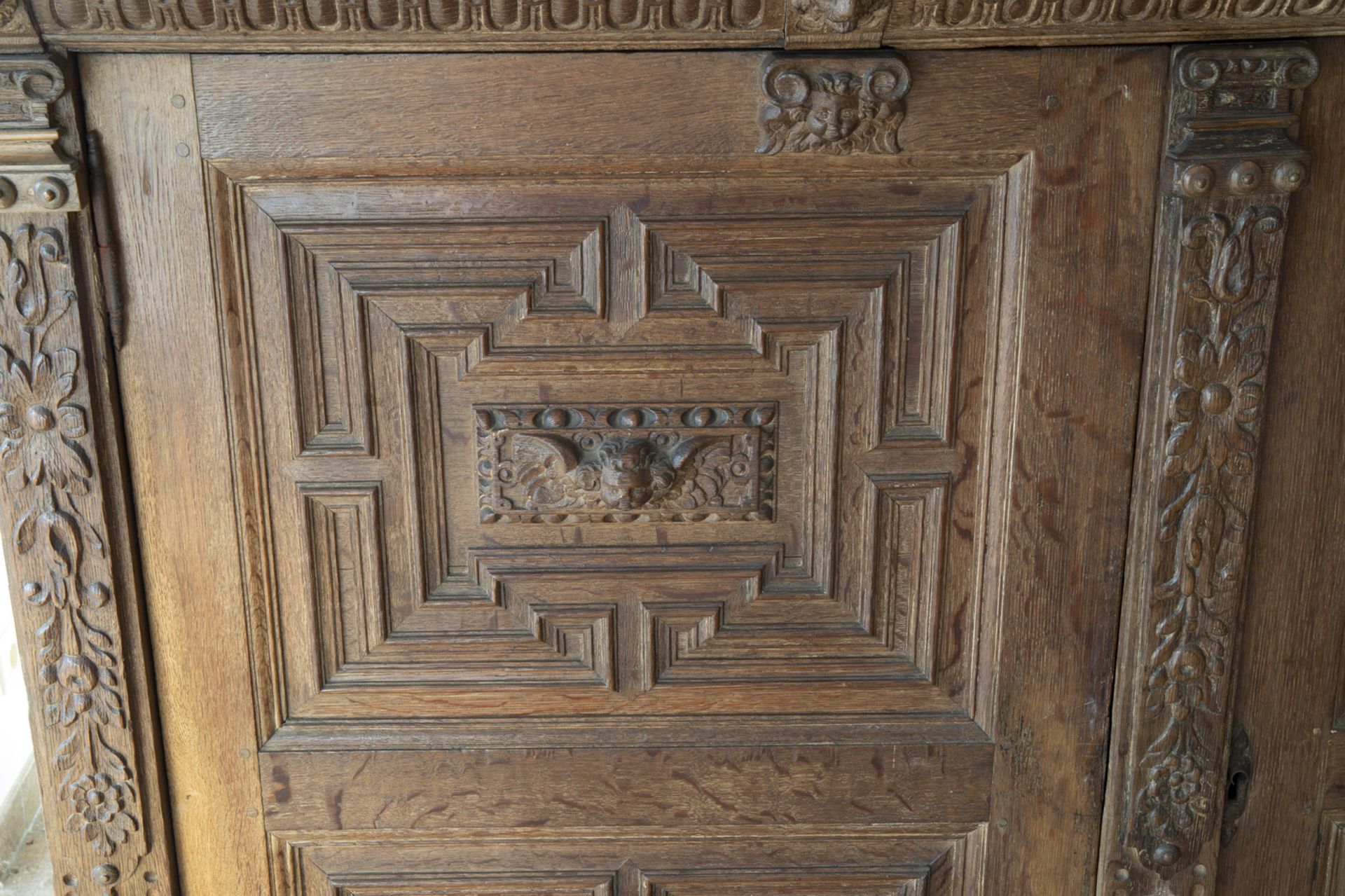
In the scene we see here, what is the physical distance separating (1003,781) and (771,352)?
52cm

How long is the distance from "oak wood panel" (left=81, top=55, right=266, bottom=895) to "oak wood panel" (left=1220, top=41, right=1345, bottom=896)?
1007 mm

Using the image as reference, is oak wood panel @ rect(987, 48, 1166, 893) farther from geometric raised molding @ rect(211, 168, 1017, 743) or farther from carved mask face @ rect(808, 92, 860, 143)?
carved mask face @ rect(808, 92, 860, 143)

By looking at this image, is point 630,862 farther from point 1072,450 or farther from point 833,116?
point 833,116

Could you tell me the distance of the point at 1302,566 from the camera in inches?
45.1

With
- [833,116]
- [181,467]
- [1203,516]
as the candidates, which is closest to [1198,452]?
[1203,516]

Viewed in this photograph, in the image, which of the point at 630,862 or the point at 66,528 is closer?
→ the point at 66,528

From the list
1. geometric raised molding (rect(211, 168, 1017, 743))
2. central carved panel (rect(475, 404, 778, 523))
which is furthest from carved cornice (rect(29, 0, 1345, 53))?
central carved panel (rect(475, 404, 778, 523))

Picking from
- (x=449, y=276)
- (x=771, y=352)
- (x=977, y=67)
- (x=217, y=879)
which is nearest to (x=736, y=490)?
(x=771, y=352)

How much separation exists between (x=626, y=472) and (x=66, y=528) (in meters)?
0.54

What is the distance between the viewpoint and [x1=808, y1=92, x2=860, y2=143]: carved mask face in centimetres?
102

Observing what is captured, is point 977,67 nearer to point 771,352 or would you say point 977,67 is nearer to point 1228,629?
point 771,352

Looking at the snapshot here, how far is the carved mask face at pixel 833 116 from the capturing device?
102 cm

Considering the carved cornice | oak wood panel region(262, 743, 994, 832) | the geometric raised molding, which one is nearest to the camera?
the carved cornice

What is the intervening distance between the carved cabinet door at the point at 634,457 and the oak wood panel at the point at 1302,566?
14cm
